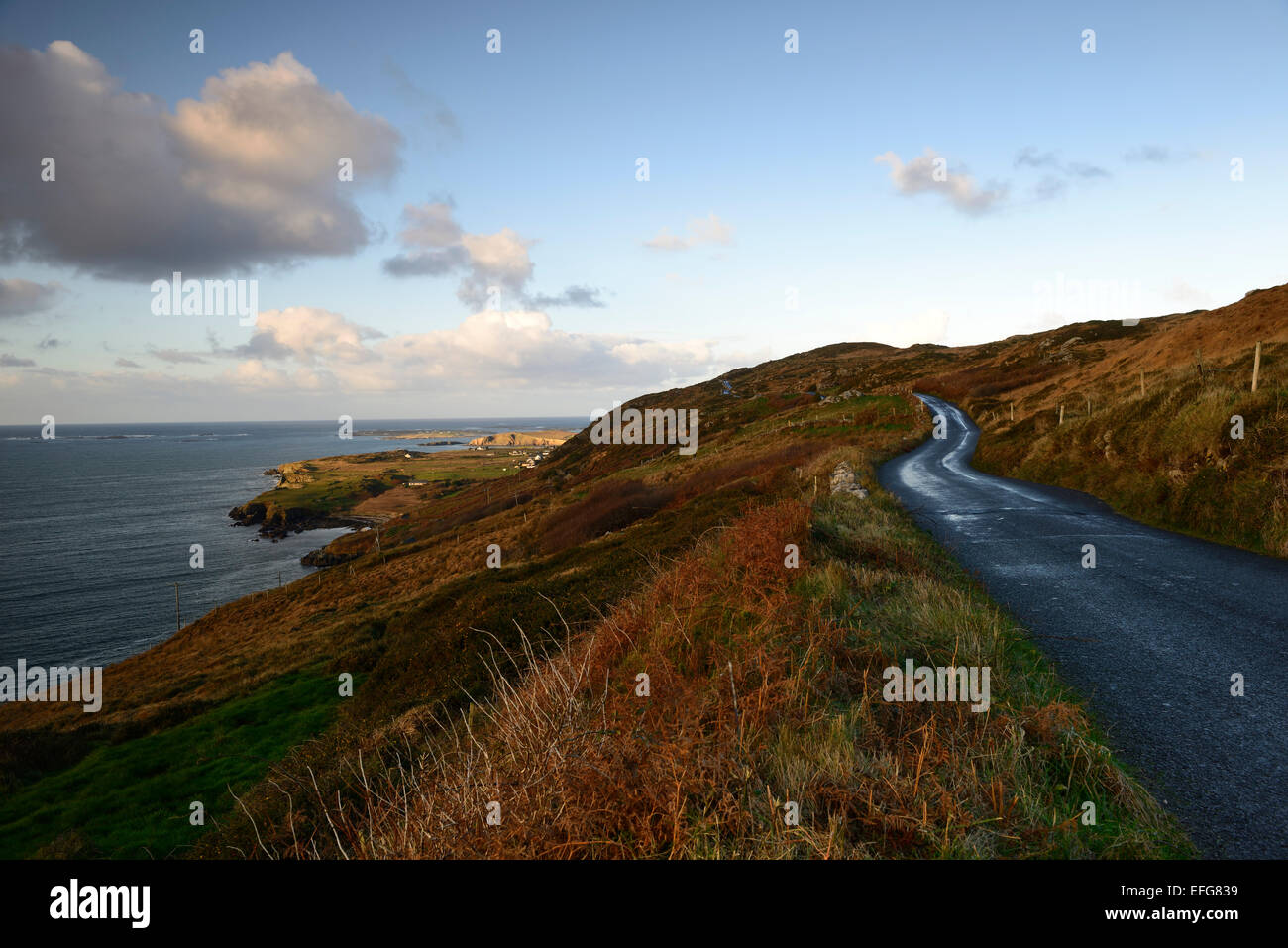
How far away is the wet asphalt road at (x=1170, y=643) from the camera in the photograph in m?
3.57

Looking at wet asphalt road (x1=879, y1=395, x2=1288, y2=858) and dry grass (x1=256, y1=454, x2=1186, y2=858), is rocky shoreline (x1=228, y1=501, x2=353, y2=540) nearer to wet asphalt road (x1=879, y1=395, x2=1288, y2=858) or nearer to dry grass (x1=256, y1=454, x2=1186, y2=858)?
wet asphalt road (x1=879, y1=395, x2=1288, y2=858)

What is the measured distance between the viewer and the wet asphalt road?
357cm

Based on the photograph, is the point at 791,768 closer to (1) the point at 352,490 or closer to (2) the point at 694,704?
(2) the point at 694,704

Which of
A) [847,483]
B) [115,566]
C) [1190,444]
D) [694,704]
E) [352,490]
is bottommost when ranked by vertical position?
[115,566]

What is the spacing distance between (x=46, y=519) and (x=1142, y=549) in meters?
157

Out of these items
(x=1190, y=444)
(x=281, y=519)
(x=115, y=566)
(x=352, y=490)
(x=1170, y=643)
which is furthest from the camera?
(x=352, y=490)

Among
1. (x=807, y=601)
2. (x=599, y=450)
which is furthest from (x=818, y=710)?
(x=599, y=450)

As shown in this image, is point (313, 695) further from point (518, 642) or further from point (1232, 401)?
point (1232, 401)

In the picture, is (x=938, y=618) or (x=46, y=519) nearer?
(x=938, y=618)

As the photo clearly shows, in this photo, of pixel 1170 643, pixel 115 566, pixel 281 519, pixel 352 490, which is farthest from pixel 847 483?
pixel 352 490

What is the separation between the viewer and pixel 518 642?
14953 millimetres

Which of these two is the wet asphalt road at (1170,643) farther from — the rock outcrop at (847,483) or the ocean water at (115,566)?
the ocean water at (115,566)

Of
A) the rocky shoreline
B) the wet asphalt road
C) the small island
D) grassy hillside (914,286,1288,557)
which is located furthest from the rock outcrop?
the rocky shoreline

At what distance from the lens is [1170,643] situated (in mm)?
6035
